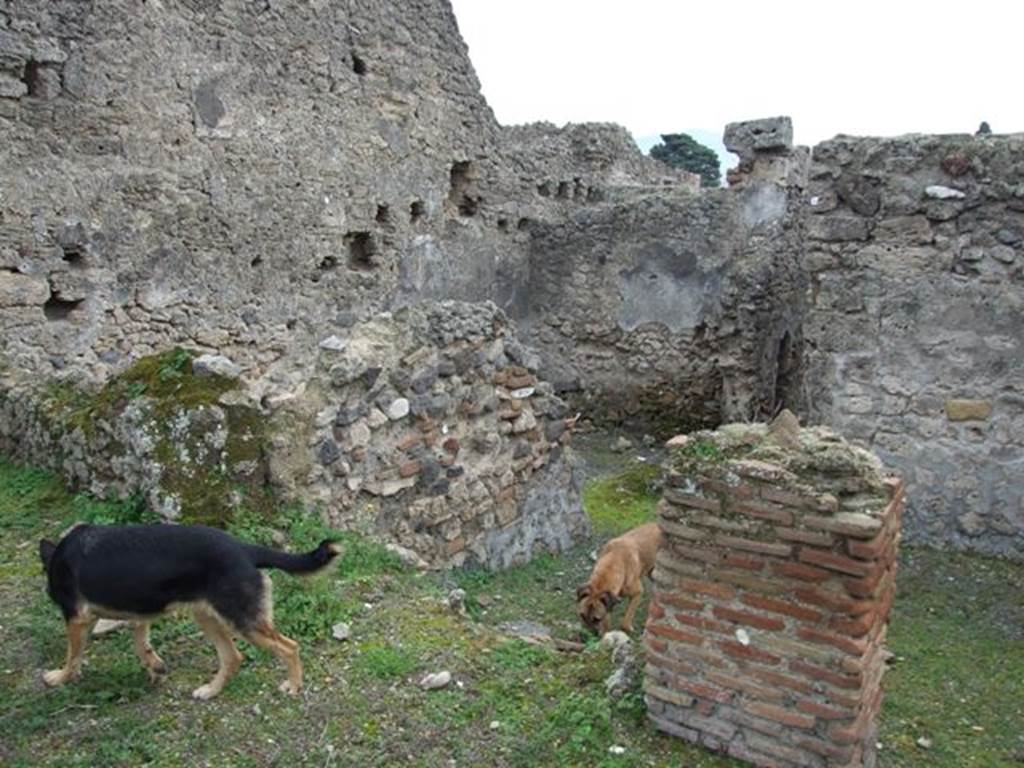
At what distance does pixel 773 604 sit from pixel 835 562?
0.89 feet

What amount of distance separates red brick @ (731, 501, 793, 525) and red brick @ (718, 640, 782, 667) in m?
0.47

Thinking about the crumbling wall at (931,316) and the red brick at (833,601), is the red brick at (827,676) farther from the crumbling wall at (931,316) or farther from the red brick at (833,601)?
the crumbling wall at (931,316)

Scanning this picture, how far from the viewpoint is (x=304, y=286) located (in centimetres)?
973

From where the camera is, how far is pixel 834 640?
325cm

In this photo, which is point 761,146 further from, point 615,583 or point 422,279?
point 615,583

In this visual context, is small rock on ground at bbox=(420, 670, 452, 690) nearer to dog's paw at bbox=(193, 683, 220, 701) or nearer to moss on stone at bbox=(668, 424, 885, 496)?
dog's paw at bbox=(193, 683, 220, 701)

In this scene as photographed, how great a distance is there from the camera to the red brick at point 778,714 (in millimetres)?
3324

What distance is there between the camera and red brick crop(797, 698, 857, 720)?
3.28 meters

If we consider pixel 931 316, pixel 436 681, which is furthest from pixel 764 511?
pixel 931 316

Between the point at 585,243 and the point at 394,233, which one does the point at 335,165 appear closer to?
the point at 394,233

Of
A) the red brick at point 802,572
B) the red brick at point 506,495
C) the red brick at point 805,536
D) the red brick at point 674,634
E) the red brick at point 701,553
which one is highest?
the red brick at point 805,536

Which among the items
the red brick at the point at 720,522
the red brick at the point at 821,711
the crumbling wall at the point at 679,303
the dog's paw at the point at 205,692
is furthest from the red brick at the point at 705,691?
the crumbling wall at the point at 679,303

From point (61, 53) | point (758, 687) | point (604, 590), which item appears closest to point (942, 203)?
point (604, 590)

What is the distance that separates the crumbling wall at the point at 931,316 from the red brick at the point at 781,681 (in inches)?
154
